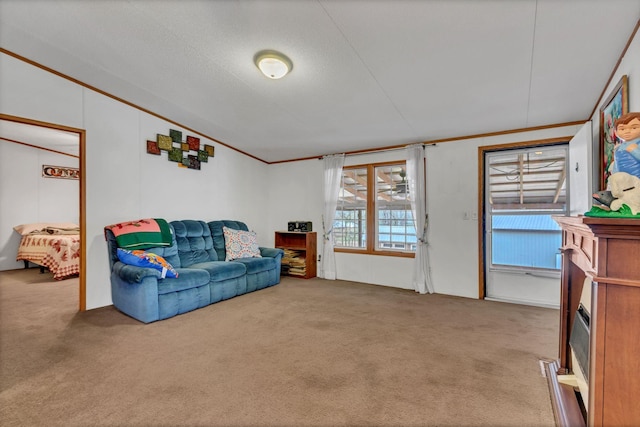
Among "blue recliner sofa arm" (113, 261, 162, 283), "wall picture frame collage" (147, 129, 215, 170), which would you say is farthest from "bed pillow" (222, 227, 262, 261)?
"blue recliner sofa arm" (113, 261, 162, 283)

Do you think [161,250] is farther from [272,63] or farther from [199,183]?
[272,63]

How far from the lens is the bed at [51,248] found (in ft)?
16.1

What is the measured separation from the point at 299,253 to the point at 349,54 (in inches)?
148

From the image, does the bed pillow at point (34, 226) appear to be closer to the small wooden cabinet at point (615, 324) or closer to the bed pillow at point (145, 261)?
the bed pillow at point (145, 261)

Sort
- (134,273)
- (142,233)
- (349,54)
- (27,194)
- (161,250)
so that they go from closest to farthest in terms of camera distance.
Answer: (349,54), (134,273), (142,233), (161,250), (27,194)

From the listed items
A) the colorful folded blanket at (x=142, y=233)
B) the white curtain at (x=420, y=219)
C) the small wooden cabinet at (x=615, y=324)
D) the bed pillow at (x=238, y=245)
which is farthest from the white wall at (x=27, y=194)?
the small wooden cabinet at (x=615, y=324)

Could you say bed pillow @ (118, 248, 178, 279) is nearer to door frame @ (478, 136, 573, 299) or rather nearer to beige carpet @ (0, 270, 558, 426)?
beige carpet @ (0, 270, 558, 426)

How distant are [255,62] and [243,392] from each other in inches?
103

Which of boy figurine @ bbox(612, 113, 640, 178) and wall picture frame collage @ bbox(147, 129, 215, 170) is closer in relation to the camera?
Result: boy figurine @ bbox(612, 113, 640, 178)

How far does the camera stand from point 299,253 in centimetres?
552

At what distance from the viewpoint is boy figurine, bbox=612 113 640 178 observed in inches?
45.6

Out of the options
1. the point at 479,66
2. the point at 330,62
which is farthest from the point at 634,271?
the point at 330,62

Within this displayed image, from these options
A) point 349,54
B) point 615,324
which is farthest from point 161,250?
point 615,324

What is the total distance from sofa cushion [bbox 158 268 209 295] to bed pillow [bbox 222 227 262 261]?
0.95 metres
